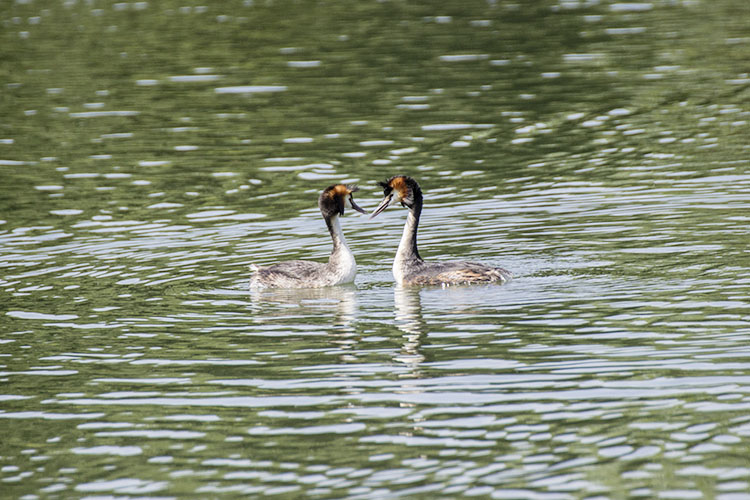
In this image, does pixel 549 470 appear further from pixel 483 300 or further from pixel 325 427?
pixel 483 300

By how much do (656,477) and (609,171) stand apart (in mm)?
13299

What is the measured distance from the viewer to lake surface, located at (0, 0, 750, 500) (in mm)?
10109

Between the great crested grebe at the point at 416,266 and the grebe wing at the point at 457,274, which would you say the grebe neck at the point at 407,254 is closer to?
the great crested grebe at the point at 416,266

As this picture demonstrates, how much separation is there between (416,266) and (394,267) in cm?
34

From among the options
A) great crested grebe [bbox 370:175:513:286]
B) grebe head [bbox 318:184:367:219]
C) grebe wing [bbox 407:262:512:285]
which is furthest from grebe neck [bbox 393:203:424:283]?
grebe head [bbox 318:184:367:219]

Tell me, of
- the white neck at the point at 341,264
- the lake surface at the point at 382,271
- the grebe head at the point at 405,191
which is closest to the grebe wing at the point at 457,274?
the lake surface at the point at 382,271

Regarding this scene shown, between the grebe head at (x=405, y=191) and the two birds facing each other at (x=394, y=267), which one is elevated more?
the grebe head at (x=405, y=191)

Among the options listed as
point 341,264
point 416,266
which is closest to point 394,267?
point 416,266

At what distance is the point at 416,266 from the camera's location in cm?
1609

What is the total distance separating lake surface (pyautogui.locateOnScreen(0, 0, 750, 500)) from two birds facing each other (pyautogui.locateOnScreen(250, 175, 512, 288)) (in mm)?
183

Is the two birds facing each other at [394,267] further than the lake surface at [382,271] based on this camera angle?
Yes

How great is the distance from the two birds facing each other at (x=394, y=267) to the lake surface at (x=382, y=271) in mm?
183

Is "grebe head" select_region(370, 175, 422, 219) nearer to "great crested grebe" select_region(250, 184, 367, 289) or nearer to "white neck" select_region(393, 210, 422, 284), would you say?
"white neck" select_region(393, 210, 422, 284)

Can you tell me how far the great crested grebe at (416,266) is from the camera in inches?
611
